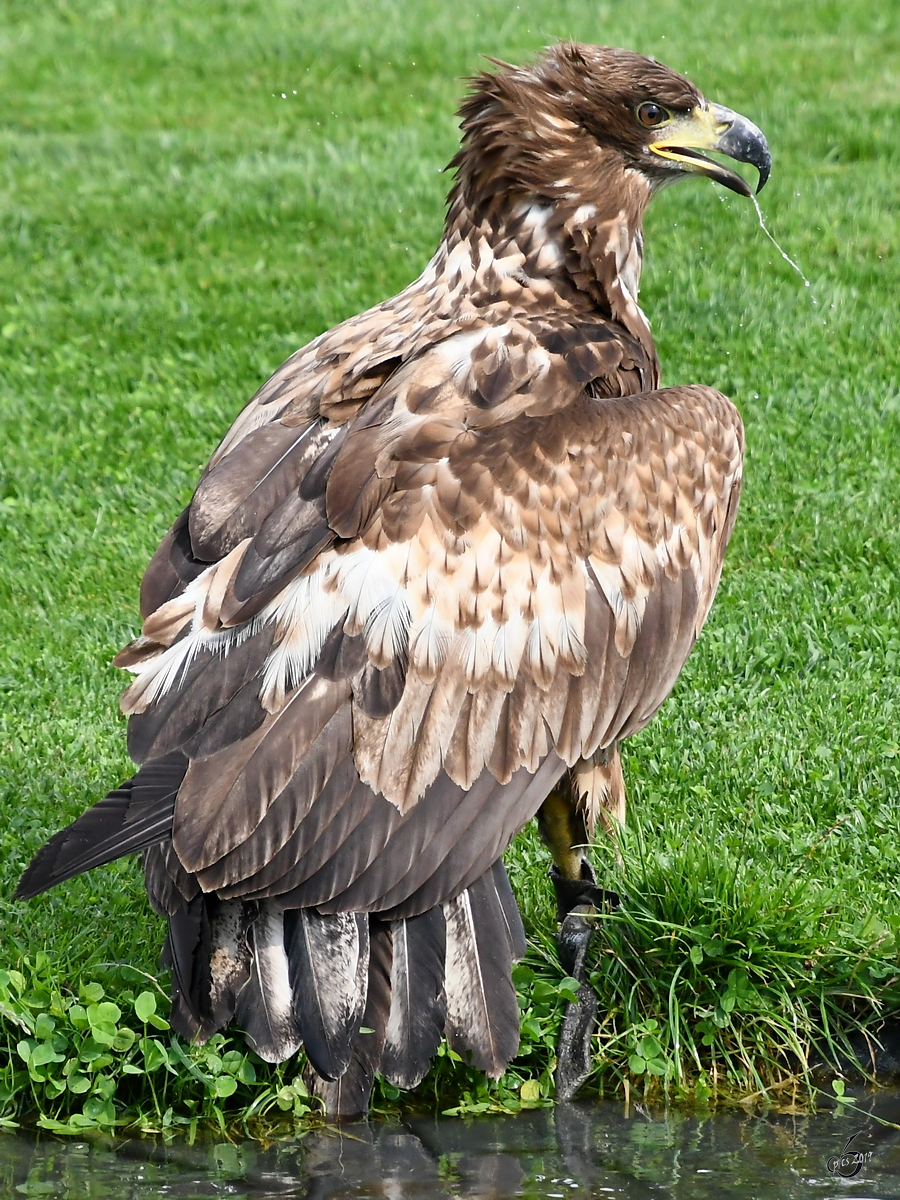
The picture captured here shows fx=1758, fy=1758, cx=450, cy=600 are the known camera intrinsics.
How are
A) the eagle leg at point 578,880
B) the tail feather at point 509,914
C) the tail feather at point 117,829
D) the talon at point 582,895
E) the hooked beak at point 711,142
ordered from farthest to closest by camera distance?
the hooked beak at point 711,142 < the talon at point 582,895 < the eagle leg at point 578,880 < the tail feather at point 509,914 < the tail feather at point 117,829

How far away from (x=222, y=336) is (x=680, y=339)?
2.12 m

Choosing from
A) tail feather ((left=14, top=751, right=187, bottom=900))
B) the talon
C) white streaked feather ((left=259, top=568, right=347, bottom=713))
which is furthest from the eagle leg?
tail feather ((left=14, top=751, right=187, bottom=900))

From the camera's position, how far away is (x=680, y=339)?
8039 mm

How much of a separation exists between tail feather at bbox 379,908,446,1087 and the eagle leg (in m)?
0.42

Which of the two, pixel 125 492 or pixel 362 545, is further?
pixel 125 492

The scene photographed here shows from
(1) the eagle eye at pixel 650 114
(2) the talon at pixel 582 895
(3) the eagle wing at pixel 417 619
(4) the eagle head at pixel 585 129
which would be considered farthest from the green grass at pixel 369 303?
(1) the eagle eye at pixel 650 114

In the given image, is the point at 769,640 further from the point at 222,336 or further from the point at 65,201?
the point at 65,201

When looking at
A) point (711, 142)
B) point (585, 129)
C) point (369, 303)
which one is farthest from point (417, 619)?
point (369, 303)

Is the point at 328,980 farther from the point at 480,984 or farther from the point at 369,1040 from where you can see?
the point at 480,984

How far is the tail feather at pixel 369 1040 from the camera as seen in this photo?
3.74 m

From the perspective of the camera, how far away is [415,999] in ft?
12.4

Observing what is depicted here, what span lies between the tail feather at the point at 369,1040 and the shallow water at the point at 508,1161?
0.11 metres

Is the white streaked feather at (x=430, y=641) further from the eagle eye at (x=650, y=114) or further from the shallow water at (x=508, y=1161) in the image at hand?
the eagle eye at (x=650, y=114)

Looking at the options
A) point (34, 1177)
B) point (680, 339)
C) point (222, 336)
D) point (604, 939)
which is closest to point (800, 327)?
point (680, 339)
